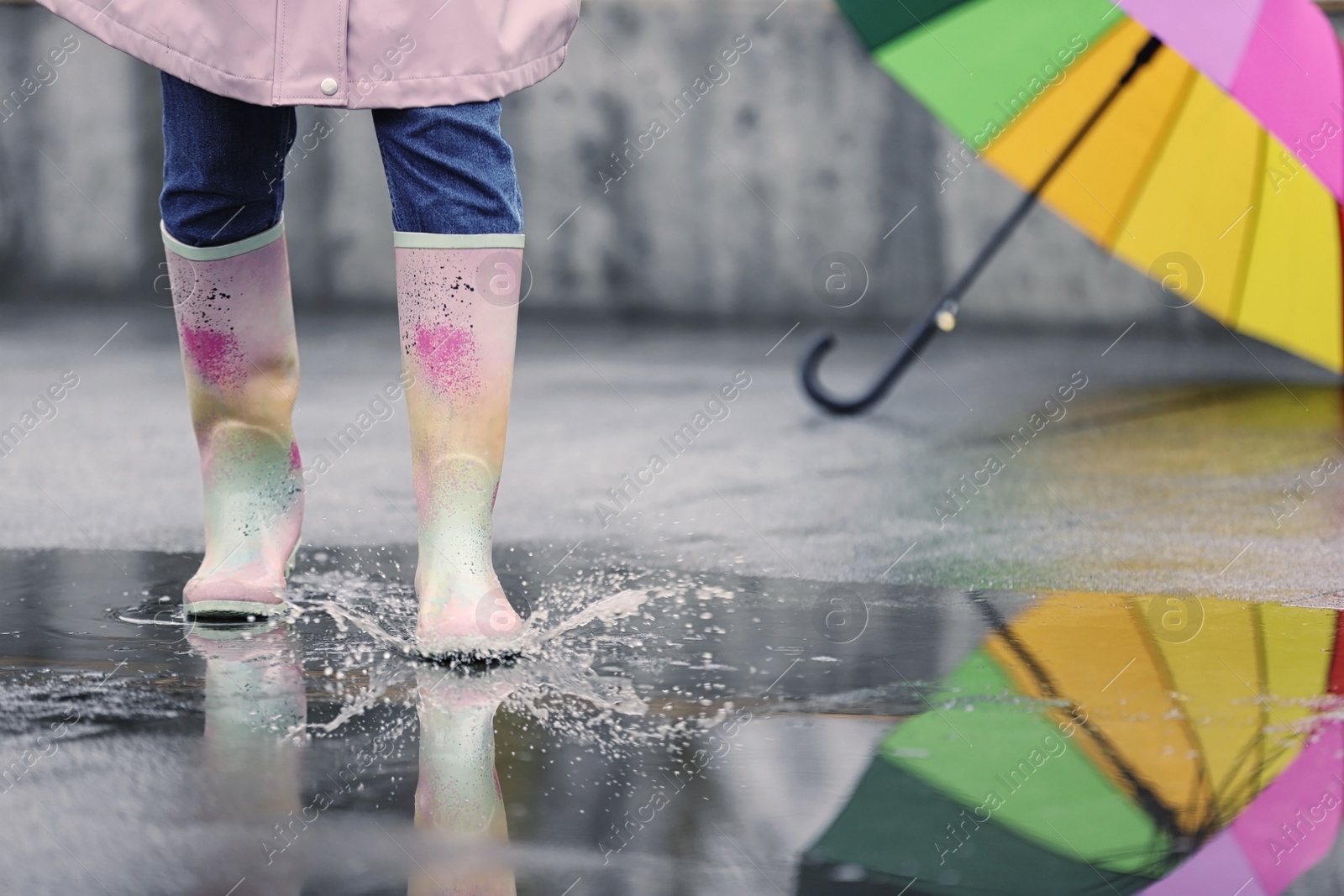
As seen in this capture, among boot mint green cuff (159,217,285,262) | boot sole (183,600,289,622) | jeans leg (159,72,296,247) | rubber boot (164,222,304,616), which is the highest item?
jeans leg (159,72,296,247)

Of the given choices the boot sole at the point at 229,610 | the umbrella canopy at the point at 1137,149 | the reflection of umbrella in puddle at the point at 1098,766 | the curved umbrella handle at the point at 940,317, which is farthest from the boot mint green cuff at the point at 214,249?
the curved umbrella handle at the point at 940,317

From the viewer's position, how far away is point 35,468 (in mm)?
2996

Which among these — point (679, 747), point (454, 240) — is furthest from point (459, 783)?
point (454, 240)

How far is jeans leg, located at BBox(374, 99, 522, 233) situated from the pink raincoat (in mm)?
23

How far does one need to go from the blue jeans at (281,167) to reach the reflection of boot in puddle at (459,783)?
1.69 feet

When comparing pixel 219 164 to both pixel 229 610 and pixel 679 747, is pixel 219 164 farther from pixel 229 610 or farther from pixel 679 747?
pixel 679 747

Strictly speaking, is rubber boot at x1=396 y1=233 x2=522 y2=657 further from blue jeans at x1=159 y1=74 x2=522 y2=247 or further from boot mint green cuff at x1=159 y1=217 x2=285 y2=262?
boot mint green cuff at x1=159 y1=217 x2=285 y2=262

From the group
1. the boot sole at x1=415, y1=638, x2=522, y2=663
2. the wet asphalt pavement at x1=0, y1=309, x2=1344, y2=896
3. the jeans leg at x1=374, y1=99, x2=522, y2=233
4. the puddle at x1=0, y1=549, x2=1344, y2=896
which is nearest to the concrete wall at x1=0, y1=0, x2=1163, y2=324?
the wet asphalt pavement at x1=0, y1=309, x2=1344, y2=896

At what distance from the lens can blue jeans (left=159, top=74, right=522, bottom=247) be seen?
5.69 ft

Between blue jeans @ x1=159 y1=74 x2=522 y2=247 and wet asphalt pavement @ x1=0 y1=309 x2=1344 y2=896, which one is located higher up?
blue jeans @ x1=159 y1=74 x2=522 y2=247

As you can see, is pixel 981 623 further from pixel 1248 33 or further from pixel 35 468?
pixel 35 468

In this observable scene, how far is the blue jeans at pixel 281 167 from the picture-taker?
68.3 inches

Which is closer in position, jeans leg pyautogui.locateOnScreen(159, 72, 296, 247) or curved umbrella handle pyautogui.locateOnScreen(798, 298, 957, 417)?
jeans leg pyautogui.locateOnScreen(159, 72, 296, 247)

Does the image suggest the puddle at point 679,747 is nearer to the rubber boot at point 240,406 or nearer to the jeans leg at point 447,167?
the rubber boot at point 240,406
